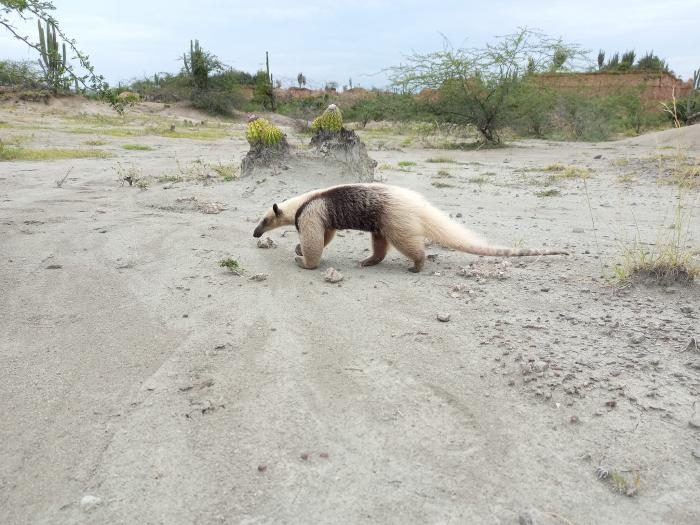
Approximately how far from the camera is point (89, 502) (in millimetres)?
2326

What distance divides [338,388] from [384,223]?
2597mm

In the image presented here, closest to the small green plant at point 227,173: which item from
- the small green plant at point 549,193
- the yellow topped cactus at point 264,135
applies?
the yellow topped cactus at point 264,135

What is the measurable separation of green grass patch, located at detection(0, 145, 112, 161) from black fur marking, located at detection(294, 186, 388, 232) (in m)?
10.7

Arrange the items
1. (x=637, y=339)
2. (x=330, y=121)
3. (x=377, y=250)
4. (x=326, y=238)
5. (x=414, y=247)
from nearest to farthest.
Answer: (x=637, y=339) < (x=414, y=247) < (x=377, y=250) < (x=326, y=238) < (x=330, y=121)

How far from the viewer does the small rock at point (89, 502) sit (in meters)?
2.30

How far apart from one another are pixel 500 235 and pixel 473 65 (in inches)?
595

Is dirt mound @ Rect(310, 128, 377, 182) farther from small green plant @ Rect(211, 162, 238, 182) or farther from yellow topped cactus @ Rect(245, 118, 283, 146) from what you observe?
small green plant @ Rect(211, 162, 238, 182)

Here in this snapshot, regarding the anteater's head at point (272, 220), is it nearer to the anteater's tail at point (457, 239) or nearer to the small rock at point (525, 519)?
the anteater's tail at point (457, 239)

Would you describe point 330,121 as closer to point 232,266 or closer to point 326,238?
point 326,238

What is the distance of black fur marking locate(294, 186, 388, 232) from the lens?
18.0ft

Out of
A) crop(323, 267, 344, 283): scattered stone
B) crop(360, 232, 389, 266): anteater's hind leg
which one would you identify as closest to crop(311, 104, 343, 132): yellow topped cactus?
crop(360, 232, 389, 266): anteater's hind leg

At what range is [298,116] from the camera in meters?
39.2

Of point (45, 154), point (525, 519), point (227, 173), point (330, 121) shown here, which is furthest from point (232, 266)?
point (45, 154)

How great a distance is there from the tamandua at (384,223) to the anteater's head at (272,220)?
378mm
